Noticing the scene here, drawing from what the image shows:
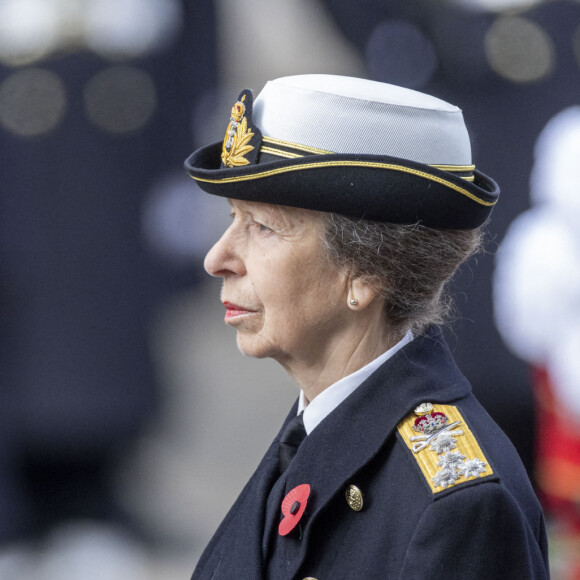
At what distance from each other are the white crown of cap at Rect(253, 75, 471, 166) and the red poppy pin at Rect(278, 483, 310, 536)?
0.73 meters

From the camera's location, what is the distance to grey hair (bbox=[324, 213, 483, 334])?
71.1 inches

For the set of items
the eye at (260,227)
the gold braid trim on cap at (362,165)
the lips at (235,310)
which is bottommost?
the lips at (235,310)

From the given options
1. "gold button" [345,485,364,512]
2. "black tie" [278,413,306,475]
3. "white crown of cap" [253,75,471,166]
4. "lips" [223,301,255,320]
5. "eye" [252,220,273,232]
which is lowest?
"black tie" [278,413,306,475]

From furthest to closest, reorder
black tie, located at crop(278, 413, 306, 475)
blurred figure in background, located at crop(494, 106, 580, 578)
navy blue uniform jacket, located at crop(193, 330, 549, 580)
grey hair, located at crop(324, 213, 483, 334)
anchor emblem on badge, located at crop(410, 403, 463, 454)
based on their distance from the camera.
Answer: blurred figure in background, located at crop(494, 106, 580, 578) < black tie, located at crop(278, 413, 306, 475) < grey hair, located at crop(324, 213, 483, 334) < anchor emblem on badge, located at crop(410, 403, 463, 454) < navy blue uniform jacket, located at crop(193, 330, 549, 580)

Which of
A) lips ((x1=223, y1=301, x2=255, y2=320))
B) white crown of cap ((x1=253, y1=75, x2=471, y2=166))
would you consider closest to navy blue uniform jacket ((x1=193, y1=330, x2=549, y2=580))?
lips ((x1=223, y1=301, x2=255, y2=320))

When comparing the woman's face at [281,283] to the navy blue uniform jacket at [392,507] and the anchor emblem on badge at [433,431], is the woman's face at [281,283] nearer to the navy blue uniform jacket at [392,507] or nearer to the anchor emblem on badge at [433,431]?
the navy blue uniform jacket at [392,507]

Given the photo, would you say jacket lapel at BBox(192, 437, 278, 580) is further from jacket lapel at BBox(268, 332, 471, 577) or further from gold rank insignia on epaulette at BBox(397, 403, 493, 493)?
gold rank insignia on epaulette at BBox(397, 403, 493, 493)

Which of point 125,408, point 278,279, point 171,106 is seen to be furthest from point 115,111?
point 278,279

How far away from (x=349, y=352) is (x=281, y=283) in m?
0.23

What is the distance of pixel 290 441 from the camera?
2041mm

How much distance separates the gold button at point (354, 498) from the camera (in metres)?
1.70

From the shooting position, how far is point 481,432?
1.75 metres

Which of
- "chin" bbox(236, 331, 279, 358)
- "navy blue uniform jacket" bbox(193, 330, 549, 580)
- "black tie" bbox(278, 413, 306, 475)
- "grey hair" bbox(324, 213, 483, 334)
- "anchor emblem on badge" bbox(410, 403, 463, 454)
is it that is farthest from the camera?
"black tie" bbox(278, 413, 306, 475)

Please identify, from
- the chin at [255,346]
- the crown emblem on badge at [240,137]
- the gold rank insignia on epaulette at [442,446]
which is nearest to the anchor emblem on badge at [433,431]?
the gold rank insignia on epaulette at [442,446]
